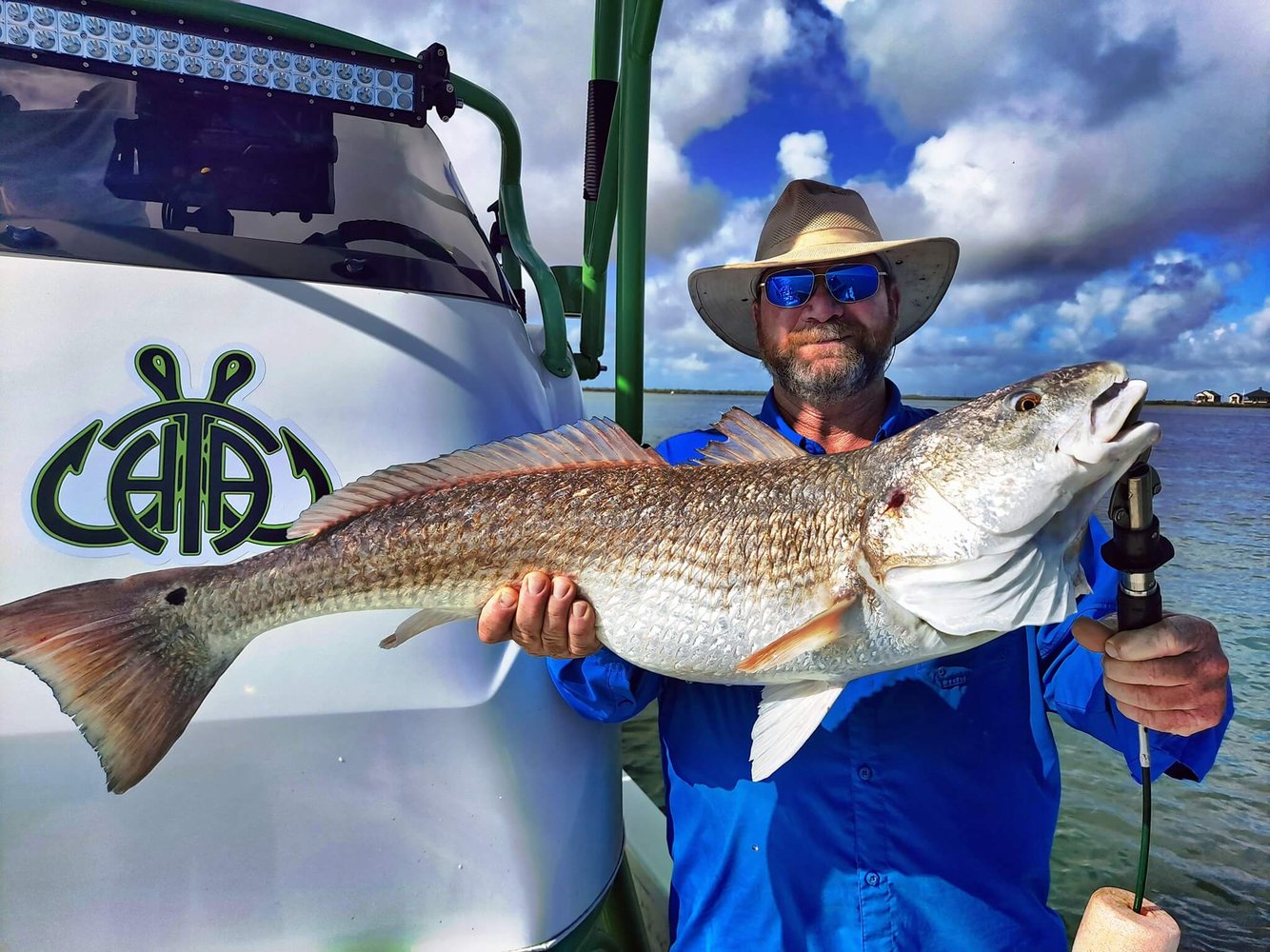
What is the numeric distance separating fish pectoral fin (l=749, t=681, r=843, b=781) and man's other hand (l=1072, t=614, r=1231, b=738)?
0.67 meters

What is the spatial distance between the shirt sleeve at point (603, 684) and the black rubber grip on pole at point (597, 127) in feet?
9.19

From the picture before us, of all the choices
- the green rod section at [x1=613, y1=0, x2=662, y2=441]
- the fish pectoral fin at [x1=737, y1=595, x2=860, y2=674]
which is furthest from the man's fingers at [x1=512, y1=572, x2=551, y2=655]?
the green rod section at [x1=613, y1=0, x2=662, y2=441]

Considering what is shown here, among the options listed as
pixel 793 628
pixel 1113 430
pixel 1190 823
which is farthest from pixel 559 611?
pixel 1190 823

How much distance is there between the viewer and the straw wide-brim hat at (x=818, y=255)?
300cm

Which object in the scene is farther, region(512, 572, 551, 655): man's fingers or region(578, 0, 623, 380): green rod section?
region(578, 0, 623, 380): green rod section

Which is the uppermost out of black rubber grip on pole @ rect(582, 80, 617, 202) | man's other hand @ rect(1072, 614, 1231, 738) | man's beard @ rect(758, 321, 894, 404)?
black rubber grip on pole @ rect(582, 80, 617, 202)

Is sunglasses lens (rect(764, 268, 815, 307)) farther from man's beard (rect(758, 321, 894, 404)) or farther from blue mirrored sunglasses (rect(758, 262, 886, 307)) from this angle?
man's beard (rect(758, 321, 894, 404))

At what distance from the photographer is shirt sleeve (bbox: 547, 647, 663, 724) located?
235 cm

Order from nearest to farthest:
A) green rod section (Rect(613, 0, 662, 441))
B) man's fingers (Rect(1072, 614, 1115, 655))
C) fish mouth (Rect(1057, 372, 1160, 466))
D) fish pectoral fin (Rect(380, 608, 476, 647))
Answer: fish mouth (Rect(1057, 372, 1160, 466)), man's fingers (Rect(1072, 614, 1115, 655)), fish pectoral fin (Rect(380, 608, 476, 647)), green rod section (Rect(613, 0, 662, 441))

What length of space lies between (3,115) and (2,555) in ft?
4.60

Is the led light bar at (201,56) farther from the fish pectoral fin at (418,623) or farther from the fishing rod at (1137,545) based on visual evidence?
the fishing rod at (1137,545)

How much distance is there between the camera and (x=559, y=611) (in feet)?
6.82

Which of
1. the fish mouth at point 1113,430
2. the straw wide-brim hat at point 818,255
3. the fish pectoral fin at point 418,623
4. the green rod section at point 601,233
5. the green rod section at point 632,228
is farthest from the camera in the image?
the green rod section at point 601,233

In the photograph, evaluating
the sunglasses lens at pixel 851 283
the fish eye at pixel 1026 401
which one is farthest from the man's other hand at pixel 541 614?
the sunglasses lens at pixel 851 283
